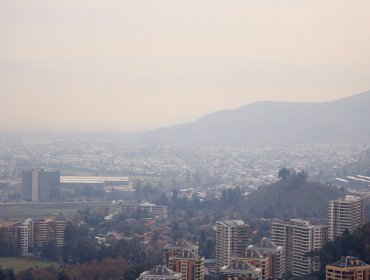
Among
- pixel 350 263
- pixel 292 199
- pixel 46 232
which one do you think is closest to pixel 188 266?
pixel 350 263

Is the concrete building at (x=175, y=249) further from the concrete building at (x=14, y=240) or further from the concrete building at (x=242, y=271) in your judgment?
the concrete building at (x=14, y=240)

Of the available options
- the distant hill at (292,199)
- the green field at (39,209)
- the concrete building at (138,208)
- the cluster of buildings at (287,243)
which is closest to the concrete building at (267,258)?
the cluster of buildings at (287,243)

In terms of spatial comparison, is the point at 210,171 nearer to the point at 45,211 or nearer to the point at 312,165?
the point at 312,165

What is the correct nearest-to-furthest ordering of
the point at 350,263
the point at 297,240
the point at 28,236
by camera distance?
1. the point at 350,263
2. the point at 297,240
3. the point at 28,236

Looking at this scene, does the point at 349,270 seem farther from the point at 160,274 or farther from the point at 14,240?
the point at 14,240

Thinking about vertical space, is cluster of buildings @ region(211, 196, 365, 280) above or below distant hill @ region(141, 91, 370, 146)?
below

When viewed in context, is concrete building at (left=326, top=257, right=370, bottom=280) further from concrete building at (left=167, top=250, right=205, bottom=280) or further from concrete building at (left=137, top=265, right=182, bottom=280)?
concrete building at (left=167, top=250, right=205, bottom=280)

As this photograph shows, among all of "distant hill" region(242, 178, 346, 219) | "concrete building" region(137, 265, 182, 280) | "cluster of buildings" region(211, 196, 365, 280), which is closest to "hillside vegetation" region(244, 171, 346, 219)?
"distant hill" region(242, 178, 346, 219)

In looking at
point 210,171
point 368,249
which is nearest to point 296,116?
point 210,171
